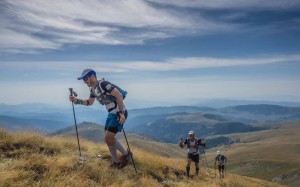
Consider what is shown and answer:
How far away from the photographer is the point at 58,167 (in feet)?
28.9

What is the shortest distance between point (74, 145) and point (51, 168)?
19.5 feet

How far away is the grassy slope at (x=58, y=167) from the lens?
291 inches

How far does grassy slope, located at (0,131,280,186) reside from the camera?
7393 mm

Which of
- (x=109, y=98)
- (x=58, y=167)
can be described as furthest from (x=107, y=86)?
(x=58, y=167)

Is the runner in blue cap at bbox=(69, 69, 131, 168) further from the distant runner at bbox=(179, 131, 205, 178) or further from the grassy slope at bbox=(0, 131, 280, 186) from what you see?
the distant runner at bbox=(179, 131, 205, 178)

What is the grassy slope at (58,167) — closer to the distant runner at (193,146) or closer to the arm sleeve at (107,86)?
the arm sleeve at (107,86)

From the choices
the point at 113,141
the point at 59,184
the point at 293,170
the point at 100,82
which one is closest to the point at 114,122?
the point at 113,141

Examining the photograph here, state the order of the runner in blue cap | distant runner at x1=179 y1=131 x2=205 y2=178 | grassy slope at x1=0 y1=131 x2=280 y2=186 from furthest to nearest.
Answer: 1. distant runner at x1=179 y1=131 x2=205 y2=178
2. the runner in blue cap
3. grassy slope at x1=0 y1=131 x2=280 y2=186

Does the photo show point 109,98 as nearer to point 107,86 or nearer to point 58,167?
point 107,86

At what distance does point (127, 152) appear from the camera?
36.0ft

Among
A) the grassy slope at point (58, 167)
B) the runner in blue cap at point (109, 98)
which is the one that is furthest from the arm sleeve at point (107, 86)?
the grassy slope at point (58, 167)

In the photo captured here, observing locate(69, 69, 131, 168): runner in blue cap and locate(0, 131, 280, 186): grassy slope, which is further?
locate(69, 69, 131, 168): runner in blue cap

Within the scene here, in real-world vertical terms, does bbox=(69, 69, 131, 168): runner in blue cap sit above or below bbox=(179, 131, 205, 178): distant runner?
above

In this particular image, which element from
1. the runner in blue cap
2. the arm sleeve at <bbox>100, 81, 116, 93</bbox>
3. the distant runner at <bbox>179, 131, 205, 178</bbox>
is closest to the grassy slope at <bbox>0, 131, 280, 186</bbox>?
the runner in blue cap
